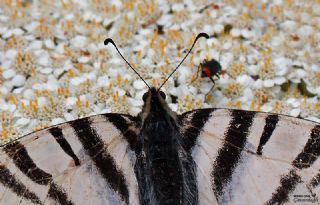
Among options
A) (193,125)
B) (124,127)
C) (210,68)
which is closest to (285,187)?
(193,125)

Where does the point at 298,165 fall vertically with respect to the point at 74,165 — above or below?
below

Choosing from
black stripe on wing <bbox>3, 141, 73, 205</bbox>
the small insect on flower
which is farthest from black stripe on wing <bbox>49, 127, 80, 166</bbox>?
the small insect on flower

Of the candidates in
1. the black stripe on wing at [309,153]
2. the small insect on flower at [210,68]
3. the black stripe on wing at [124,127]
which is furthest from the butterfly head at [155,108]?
the small insect on flower at [210,68]

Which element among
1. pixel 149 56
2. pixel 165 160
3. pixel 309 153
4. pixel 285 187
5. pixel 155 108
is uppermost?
pixel 149 56

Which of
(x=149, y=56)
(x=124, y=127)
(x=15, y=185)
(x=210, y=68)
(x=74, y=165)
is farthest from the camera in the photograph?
(x=149, y=56)

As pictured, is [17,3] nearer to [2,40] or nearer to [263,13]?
[2,40]

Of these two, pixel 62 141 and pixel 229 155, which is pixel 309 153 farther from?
pixel 62 141

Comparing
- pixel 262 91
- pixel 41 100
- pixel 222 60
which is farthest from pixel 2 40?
pixel 262 91

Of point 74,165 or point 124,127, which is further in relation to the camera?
point 124,127
